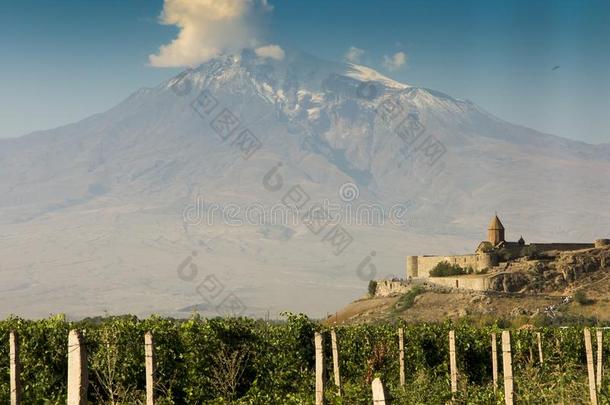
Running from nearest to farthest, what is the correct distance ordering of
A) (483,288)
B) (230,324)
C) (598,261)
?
1. (230,324)
2. (483,288)
3. (598,261)

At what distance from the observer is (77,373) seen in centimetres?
1113

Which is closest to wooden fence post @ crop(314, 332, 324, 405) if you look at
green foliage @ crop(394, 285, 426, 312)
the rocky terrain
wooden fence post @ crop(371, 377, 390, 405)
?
wooden fence post @ crop(371, 377, 390, 405)

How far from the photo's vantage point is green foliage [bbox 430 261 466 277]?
3199 inches

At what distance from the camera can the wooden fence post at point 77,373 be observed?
1104 centimetres

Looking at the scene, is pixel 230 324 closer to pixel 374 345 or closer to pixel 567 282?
pixel 374 345

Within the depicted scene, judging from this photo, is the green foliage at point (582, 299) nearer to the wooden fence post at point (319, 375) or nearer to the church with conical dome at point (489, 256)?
the church with conical dome at point (489, 256)

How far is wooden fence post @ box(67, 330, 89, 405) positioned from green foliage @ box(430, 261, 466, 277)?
71.0 metres

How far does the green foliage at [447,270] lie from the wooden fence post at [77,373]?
71.0m

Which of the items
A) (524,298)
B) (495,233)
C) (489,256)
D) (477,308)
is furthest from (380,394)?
(495,233)

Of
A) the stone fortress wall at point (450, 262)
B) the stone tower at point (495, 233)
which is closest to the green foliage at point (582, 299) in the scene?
the stone fortress wall at point (450, 262)

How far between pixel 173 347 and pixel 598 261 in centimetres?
5820

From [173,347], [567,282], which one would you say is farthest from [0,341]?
[567,282]

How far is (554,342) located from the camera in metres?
36.9

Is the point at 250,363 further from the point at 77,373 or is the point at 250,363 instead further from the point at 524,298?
the point at 524,298
